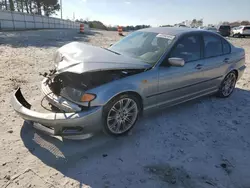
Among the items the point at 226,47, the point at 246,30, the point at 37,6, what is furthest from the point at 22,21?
the point at 246,30

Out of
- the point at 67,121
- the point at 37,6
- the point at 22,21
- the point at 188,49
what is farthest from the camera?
the point at 37,6

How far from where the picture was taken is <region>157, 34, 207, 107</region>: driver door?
3705 mm

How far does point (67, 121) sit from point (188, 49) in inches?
105

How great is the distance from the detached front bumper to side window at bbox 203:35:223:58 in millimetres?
2819

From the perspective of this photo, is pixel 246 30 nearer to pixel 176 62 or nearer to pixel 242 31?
pixel 242 31

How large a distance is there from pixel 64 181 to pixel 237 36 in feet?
107

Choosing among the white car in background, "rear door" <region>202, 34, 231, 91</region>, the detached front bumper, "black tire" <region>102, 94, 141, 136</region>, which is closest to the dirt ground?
"black tire" <region>102, 94, 141, 136</region>

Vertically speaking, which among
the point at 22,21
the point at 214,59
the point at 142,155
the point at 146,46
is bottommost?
the point at 22,21

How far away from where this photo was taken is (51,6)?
145ft

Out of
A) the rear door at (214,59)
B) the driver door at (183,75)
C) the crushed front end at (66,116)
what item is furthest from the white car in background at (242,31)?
the crushed front end at (66,116)

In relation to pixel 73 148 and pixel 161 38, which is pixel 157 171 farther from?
pixel 161 38

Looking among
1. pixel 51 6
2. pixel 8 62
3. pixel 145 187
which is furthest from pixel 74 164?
pixel 51 6

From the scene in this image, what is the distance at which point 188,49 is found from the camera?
4141 millimetres

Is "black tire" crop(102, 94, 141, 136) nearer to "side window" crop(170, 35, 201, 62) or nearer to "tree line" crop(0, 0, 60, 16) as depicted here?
"side window" crop(170, 35, 201, 62)
